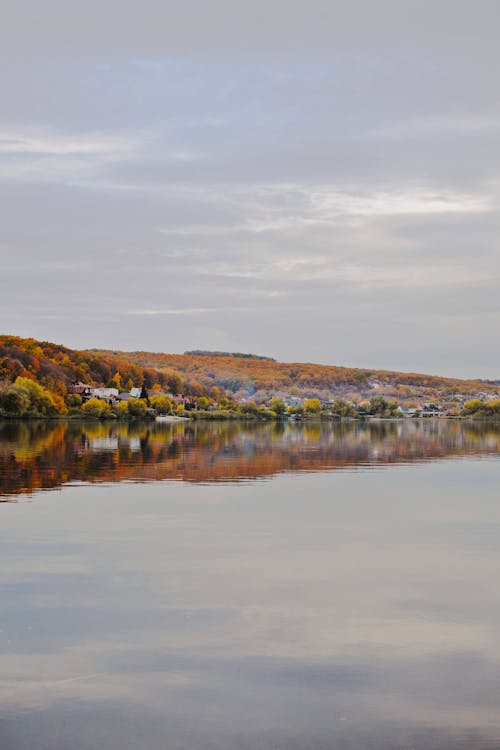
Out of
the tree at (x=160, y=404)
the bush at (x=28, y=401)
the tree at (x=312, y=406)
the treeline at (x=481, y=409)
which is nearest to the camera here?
the bush at (x=28, y=401)

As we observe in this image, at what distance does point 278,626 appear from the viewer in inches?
380

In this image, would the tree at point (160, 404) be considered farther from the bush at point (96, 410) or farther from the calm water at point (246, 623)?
the calm water at point (246, 623)

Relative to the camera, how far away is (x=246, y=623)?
9.75m

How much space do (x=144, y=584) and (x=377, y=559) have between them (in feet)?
13.2

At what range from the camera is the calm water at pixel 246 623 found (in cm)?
688

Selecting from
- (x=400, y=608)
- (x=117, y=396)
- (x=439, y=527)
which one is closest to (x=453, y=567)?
(x=400, y=608)

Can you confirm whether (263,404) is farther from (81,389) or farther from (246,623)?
(246,623)

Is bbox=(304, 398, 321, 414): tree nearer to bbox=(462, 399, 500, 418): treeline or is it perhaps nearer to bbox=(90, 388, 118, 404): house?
bbox=(462, 399, 500, 418): treeline

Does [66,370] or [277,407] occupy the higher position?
[66,370]

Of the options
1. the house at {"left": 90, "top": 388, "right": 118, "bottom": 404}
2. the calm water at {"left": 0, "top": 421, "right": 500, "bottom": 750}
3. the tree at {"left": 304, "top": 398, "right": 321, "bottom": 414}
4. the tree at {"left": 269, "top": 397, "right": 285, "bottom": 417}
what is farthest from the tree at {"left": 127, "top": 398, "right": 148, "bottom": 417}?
the calm water at {"left": 0, "top": 421, "right": 500, "bottom": 750}

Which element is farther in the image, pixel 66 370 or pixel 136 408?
pixel 66 370

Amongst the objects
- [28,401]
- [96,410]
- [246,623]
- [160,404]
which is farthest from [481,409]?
[246,623]

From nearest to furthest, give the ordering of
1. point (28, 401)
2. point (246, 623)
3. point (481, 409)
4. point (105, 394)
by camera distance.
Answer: point (246, 623), point (28, 401), point (105, 394), point (481, 409)

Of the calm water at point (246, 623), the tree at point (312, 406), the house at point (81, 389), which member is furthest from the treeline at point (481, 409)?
the calm water at point (246, 623)
